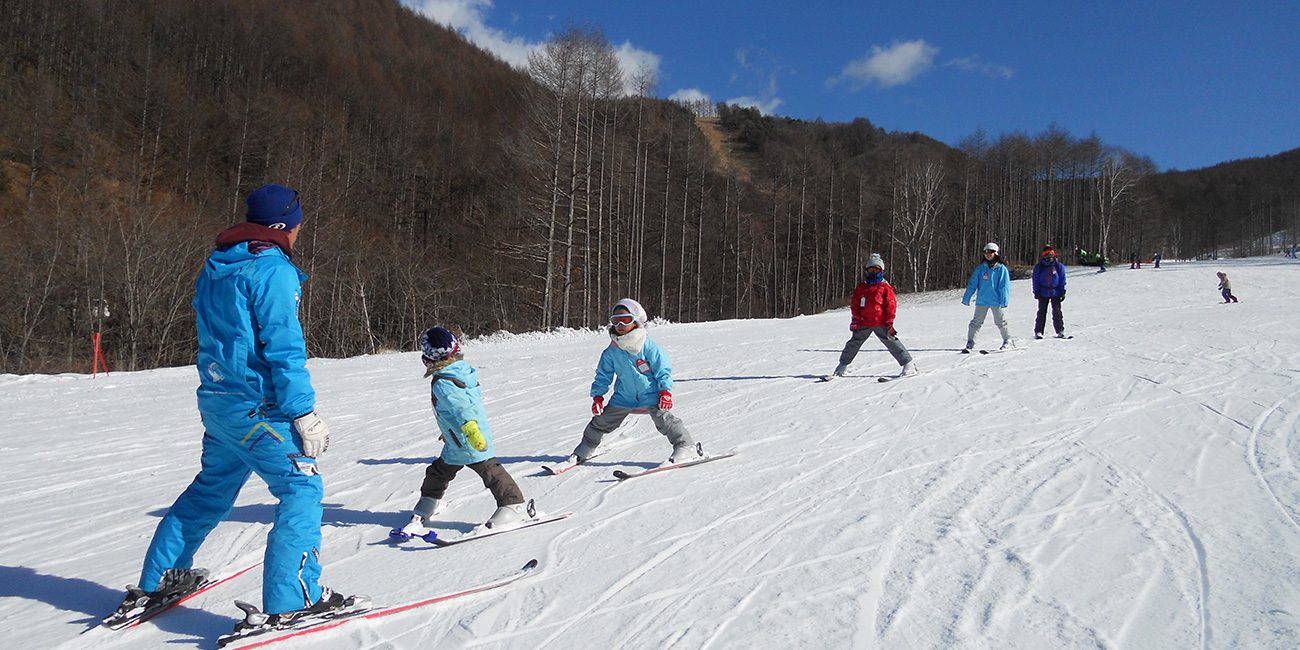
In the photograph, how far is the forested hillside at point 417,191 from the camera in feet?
78.5

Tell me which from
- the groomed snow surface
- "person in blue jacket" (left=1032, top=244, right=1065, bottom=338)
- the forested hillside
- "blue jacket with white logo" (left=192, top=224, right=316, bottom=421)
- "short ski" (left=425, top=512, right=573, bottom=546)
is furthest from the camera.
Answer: the forested hillside

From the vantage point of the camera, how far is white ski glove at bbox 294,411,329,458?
9.23 feet

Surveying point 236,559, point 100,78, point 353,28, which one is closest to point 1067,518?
point 236,559

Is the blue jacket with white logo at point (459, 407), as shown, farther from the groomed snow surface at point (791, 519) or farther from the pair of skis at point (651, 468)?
the pair of skis at point (651, 468)

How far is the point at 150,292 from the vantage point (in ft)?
75.1

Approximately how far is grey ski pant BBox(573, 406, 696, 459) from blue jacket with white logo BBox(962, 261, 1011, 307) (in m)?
7.90

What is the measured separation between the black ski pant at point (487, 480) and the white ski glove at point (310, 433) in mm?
1467

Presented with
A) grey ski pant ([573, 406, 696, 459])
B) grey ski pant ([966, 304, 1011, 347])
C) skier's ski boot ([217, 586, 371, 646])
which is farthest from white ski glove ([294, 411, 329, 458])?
grey ski pant ([966, 304, 1011, 347])

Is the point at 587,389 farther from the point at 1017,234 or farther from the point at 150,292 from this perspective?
the point at 1017,234

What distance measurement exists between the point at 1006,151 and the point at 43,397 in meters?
72.1

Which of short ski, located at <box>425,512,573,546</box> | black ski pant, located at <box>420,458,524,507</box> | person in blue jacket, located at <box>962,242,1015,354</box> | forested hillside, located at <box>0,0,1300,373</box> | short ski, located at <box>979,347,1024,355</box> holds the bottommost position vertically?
short ski, located at <box>425,512,573,546</box>

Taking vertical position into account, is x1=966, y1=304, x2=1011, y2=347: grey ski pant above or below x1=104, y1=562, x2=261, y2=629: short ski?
above

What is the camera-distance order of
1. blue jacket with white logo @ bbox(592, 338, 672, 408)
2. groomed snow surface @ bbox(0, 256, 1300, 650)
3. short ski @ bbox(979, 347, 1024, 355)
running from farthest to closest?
short ski @ bbox(979, 347, 1024, 355) → blue jacket with white logo @ bbox(592, 338, 672, 408) → groomed snow surface @ bbox(0, 256, 1300, 650)

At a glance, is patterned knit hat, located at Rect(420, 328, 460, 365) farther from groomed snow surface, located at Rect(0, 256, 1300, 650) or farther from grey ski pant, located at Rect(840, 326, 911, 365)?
grey ski pant, located at Rect(840, 326, 911, 365)
